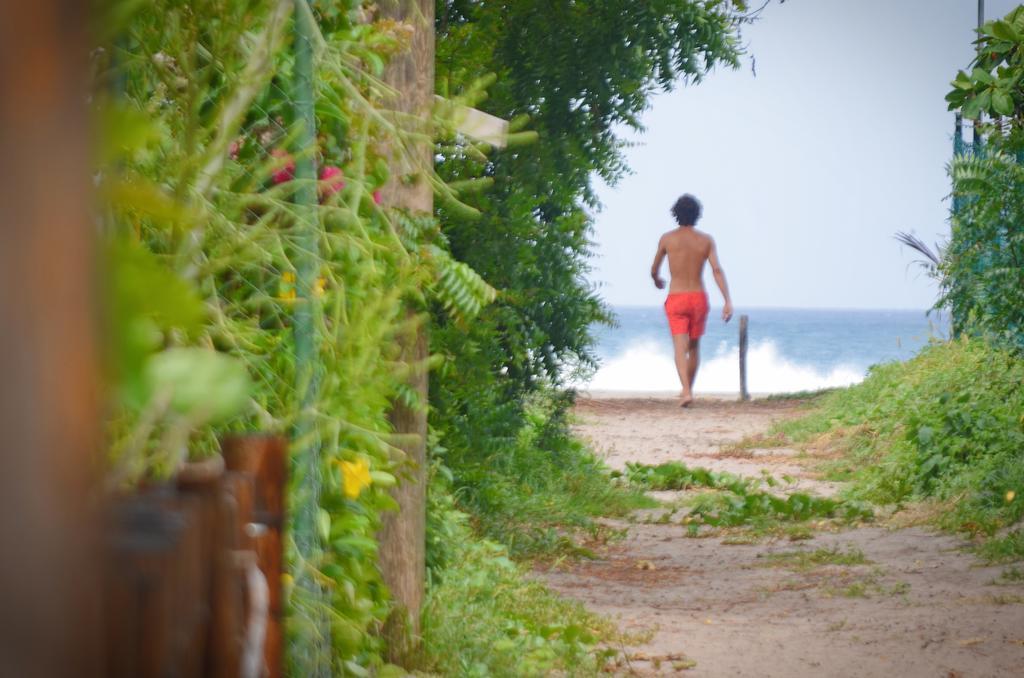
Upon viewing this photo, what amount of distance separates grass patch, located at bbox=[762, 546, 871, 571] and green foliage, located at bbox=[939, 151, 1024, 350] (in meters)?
2.01

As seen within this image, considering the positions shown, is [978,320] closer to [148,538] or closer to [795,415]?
[795,415]

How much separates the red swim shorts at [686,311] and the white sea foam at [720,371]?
26757mm

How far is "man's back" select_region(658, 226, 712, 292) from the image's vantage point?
1199cm

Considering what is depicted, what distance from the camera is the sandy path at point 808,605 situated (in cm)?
464

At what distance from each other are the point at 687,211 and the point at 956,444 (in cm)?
422

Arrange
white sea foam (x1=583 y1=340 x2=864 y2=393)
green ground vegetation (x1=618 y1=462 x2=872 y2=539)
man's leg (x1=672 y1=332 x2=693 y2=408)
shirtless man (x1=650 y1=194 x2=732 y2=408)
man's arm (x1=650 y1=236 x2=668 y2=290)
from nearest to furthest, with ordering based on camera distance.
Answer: green ground vegetation (x1=618 y1=462 x2=872 y2=539), man's arm (x1=650 y1=236 x2=668 y2=290), shirtless man (x1=650 y1=194 x2=732 y2=408), man's leg (x1=672 y1=332 x2=693 y2=408), white sea foam (x1=583 y1=340 x2=864 y2=393)

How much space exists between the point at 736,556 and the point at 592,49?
11.1 feet

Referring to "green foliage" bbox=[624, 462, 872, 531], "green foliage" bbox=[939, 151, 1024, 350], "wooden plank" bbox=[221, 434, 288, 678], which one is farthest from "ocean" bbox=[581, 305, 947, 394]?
"wooden plank" bbox=[221, 434, 288, 678]

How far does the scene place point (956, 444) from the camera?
8.59m

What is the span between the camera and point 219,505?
574 mm

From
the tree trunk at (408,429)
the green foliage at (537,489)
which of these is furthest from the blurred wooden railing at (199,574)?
the green foliage at (537,489)

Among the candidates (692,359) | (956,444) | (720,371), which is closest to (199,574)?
(956,444)

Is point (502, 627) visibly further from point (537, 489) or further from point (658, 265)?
point (658, 265)

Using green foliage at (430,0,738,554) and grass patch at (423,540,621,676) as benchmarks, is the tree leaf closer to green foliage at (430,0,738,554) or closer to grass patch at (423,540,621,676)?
green foliage at (430,0,738,554)
